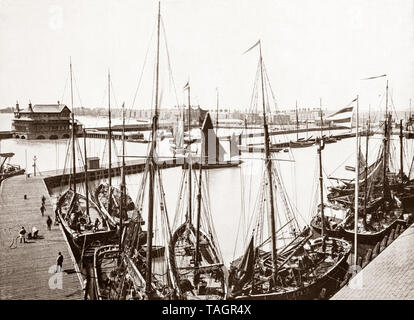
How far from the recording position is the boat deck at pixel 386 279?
1067 centimetres

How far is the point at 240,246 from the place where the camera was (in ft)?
60.0

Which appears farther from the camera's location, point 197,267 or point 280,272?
point 280,272

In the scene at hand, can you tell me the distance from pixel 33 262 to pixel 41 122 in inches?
1741

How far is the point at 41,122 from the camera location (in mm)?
53406

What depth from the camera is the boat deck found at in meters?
10.7

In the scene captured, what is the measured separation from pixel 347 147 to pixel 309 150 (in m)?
7.63

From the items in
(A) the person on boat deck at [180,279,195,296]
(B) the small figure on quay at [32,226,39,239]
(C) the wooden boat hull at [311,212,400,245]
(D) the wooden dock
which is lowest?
(C) the wooden boat hull at [311,212,400,245]

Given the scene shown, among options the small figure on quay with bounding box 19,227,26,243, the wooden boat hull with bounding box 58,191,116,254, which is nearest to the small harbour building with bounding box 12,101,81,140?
the wooden boat hull with bounding box 58,191,116,254

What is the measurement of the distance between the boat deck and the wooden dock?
8.22 meters

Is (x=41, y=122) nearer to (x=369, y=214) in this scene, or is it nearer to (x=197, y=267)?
(x=369, y=214)

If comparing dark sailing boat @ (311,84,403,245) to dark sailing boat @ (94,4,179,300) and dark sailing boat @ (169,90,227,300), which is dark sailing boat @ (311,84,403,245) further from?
dark sailing boat @ (94,4,179,300)

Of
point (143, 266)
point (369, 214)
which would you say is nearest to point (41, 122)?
point (143, 266)
